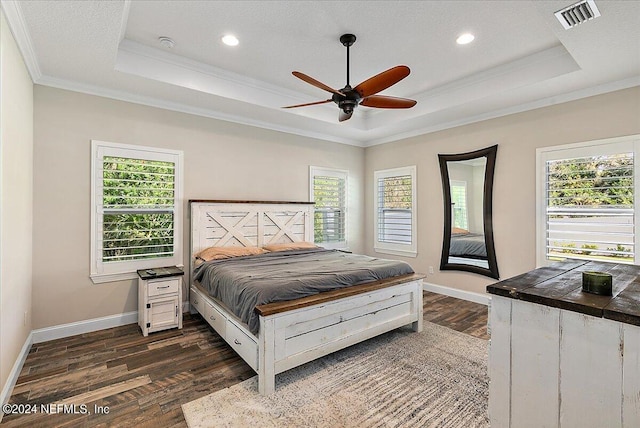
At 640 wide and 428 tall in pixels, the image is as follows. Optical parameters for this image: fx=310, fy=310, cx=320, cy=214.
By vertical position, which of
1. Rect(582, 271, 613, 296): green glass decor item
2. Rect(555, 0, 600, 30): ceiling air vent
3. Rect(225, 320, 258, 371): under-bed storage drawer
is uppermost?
Rect(555, 0, 600, 30): ceiling air vent

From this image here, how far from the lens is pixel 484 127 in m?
4.51

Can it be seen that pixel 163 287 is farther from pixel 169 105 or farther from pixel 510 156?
pixel 510 156

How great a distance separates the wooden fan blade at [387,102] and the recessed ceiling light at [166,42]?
2.00 metres

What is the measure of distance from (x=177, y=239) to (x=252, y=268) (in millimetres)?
1397

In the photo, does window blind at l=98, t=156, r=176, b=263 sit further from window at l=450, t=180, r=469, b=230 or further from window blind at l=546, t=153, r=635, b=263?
window blind at l=546, t=153, r=635, b=263

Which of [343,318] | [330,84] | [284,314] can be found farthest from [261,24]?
[343,318]

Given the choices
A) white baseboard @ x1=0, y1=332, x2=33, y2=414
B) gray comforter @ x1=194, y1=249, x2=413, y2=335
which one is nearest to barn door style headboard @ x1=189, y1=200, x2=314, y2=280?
gray comforter @ x1=194, y1=249, x2=413, y2=335

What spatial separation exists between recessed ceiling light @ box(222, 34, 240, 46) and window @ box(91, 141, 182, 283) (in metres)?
1.62

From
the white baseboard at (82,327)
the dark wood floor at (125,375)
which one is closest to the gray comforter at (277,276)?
the dark wood floor at (125,375)

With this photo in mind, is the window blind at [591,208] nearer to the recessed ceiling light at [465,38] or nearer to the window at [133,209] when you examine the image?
the recessed ceiling light at [465,38]

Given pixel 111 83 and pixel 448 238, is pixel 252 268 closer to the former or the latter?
pixel 111 83

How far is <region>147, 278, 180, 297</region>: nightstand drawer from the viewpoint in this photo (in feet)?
11.1

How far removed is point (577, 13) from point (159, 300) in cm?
452

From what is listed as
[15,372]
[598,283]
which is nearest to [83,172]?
[15,372]
